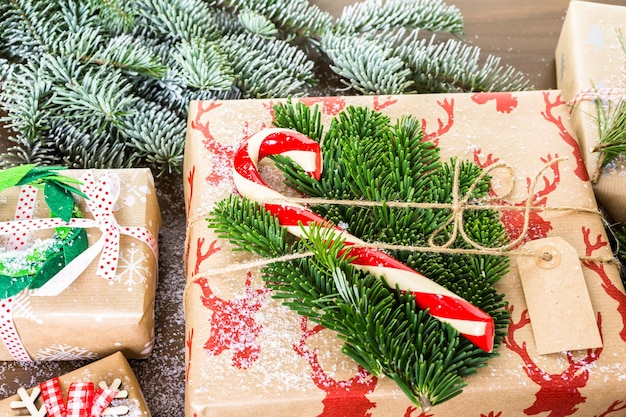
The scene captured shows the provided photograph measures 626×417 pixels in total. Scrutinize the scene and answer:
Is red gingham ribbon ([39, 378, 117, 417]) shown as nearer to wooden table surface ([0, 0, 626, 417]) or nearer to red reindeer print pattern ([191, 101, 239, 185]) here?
wooden table surface ([0, 0, 626, 417])

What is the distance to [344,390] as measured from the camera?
2.74 feet

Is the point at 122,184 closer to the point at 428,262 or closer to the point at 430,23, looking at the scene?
the point at 428,262

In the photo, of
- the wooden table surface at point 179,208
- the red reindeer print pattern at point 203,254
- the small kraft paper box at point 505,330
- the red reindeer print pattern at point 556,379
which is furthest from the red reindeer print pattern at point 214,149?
the red reindeer print pattern at point 556,379

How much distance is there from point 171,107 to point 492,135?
23.6 inches

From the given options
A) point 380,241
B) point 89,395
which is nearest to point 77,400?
point 89,395

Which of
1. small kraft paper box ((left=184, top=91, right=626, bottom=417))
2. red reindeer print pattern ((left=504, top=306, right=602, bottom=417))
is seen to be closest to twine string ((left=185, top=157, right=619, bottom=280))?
small kraft paper box ((left=184, top=91, right=626, bottom=417))

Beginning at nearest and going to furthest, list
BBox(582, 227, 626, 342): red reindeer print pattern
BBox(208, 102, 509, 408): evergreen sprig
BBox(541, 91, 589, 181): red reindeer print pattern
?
BBox(208, 102, 509, 408): evergreen sprig
BBox(582, 227, 626, 342): red reindeer print pattern
BBox(541, 91, 589, 181): red reindeer print pattern

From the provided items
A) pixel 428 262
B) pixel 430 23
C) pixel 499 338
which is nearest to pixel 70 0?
pixel 430 23

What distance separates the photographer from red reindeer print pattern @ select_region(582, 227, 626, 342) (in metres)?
0.89

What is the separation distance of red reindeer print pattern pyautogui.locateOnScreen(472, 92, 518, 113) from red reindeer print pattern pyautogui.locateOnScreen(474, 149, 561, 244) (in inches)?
4.1

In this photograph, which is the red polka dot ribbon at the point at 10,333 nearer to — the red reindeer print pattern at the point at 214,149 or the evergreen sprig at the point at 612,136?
the red reindeer print pattern at the point at 214,149

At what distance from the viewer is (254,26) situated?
1181mm

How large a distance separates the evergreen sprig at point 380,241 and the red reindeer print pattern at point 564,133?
181 millimetres

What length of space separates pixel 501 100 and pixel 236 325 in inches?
22.3
